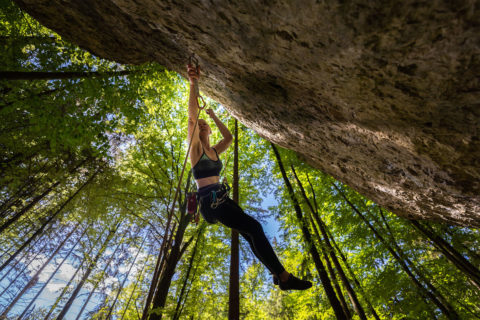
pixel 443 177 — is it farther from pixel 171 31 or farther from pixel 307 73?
pixel 171 31

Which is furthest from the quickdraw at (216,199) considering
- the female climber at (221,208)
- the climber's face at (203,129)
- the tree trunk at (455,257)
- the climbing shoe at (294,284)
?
the tree trunk at (455,257)

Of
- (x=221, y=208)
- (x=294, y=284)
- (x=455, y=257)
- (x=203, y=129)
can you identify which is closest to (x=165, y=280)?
(x=221, y=208)

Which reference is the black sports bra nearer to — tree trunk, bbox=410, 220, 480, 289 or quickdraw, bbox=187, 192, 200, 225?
Result: quickdraw, bbox=187, 192, 200, 225

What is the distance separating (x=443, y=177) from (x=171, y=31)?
14.7ft

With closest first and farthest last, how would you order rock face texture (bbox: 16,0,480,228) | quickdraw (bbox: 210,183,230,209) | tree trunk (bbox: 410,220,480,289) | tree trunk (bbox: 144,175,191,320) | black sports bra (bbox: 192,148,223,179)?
rock face texture (bbox: 16,0,480,228) < quickdraw (bbox: 210,183,230,209) < black sports bra (bbox: 192,148,223,179) < tree trunk (bbox: 410,220,480,289) < tree trunk (bbox: 144,175,191,320)

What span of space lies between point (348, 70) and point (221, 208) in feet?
7.54

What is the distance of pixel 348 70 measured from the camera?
2.15 meters

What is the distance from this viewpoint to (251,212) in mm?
9531

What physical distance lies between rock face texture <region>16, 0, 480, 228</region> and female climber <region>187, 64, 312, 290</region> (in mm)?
918

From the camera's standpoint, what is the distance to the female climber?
2.74 m

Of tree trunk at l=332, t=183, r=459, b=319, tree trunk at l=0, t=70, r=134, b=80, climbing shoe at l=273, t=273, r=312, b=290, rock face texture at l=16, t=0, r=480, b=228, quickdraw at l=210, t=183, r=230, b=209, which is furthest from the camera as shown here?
tree trunk at l=332, t=183, r=459, b=319

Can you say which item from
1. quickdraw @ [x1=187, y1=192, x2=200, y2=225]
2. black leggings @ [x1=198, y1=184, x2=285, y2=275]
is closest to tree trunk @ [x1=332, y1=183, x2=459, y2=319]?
black leggings @ [x1=198, y1=184, x2=285, y2=275]

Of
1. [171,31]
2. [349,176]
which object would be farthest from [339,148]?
[171,31]

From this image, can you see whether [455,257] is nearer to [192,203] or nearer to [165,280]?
[192,203]
